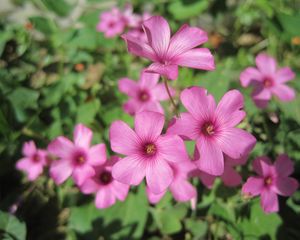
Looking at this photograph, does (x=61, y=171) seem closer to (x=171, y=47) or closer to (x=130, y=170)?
(x=130, y=170)

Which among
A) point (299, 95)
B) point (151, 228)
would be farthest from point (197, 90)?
point (299, 95)

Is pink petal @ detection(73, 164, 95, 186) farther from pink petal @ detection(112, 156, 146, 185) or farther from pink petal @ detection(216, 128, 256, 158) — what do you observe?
pink petal @ detection(216, 128, 256, 158)

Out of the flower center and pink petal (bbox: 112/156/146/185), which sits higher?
pink petal (bbox: 112/156/146/185)

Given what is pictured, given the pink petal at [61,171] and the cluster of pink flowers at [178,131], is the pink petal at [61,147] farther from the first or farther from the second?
the cluster of pink flowers at [178,131]

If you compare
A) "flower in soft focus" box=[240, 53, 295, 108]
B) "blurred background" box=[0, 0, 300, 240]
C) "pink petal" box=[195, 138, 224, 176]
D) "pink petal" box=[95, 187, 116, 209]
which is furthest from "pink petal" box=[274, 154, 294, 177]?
"pink petal" box=[95, 187, 116, 209]

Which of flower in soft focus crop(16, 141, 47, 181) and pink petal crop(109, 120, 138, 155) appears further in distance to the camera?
flower in soft focus crop(16, 141, 47, 181)

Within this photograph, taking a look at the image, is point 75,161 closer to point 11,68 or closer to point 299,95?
point 11,68
